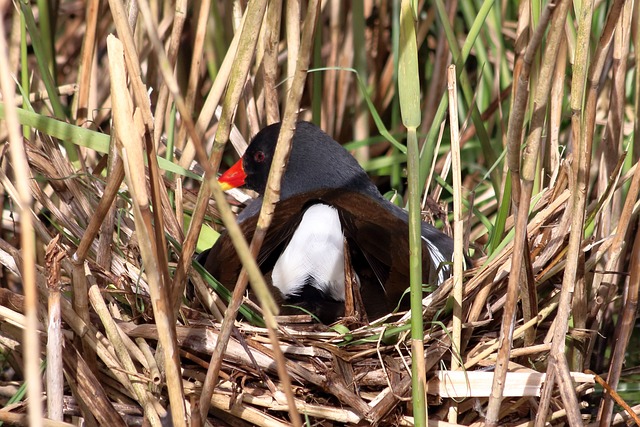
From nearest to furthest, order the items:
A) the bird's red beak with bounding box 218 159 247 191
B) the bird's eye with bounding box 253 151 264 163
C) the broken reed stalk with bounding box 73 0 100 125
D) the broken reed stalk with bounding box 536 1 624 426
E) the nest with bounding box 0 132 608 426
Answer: the broken reed stalk with bounding box 536 1 624 426 < the nest with bounding box 0 132 608 426 < the broken reed stalk with bounding box 73 0 100 125 < the bird's eye with bounding box 253 151 264 163 < the bird's red beak with bounding box 218 159 247 191

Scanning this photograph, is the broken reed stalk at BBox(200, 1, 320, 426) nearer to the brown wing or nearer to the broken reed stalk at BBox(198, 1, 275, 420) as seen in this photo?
the broken reed stalk at BBox(198, 1, 275, 420)

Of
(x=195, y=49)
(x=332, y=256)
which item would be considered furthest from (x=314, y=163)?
(x=332, y=256)

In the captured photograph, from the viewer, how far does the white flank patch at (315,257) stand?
1.42 metres

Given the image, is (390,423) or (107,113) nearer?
(390,423)

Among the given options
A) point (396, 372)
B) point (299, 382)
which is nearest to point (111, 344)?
point (299, 382)

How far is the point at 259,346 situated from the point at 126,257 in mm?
378

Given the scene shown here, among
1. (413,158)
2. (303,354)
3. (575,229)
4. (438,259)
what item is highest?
(413,158)

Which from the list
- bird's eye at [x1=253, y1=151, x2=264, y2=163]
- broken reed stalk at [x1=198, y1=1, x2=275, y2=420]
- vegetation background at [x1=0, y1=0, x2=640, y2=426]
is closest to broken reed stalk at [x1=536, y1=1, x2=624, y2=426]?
vegetation background at [x1=0, y1=0, x2=640, y2=426]

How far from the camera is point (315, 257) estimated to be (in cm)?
147

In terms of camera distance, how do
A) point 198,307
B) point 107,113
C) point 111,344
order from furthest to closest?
point 107,113, point 198,307, point 111,344

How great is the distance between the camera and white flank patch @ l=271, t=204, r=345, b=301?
4.66 ft

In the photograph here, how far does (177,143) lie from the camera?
2.24m

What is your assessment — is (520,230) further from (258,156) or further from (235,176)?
(235,176)

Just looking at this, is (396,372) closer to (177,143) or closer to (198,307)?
(198,307)
